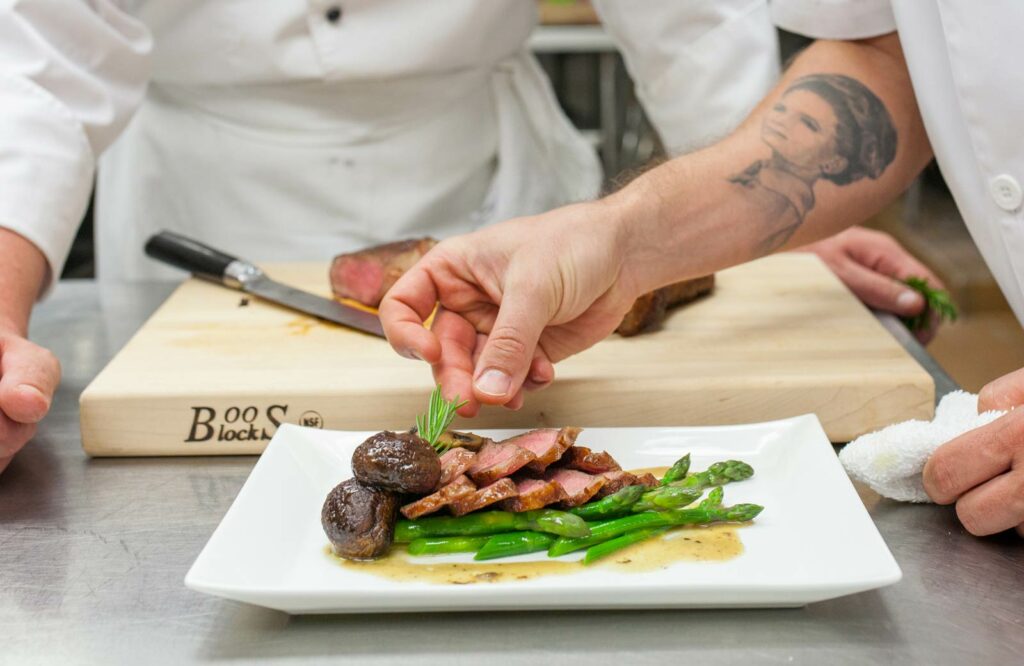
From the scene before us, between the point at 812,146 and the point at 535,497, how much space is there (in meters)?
0.90

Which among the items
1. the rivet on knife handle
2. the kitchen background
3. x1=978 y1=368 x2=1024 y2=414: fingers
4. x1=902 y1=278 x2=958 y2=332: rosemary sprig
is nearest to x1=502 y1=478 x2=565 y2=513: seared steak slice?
x1=978 y1=368 x2=1024 y2=414: fingers

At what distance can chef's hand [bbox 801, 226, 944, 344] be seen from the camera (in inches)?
87.7

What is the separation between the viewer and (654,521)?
1.29 m

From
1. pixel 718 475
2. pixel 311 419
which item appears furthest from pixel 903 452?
pixel 311 419

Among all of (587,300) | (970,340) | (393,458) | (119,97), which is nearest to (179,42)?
(119,97)

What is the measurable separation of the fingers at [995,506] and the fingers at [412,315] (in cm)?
72

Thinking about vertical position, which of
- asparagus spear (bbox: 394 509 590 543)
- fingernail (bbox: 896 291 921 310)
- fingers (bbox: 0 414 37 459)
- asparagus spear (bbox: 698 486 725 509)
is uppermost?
asparagus spear (bbox: 394 509 590 543)

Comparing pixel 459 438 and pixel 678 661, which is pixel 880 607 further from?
pixel 459 438

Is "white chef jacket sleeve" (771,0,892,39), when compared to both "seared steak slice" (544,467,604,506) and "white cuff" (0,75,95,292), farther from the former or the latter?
"white cuff" (0,75,95,292)

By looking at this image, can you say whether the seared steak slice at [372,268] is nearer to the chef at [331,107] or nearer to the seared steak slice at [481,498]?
the chef at [331,107]

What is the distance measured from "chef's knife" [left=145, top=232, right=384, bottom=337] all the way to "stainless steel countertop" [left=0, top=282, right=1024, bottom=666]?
546 millimetres

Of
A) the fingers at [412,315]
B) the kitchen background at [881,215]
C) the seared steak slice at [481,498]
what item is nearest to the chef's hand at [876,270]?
the fingers at [412,315]

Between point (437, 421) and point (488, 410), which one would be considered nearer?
point (437, 421)

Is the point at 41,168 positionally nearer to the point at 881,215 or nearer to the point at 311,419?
the point at 311,419
